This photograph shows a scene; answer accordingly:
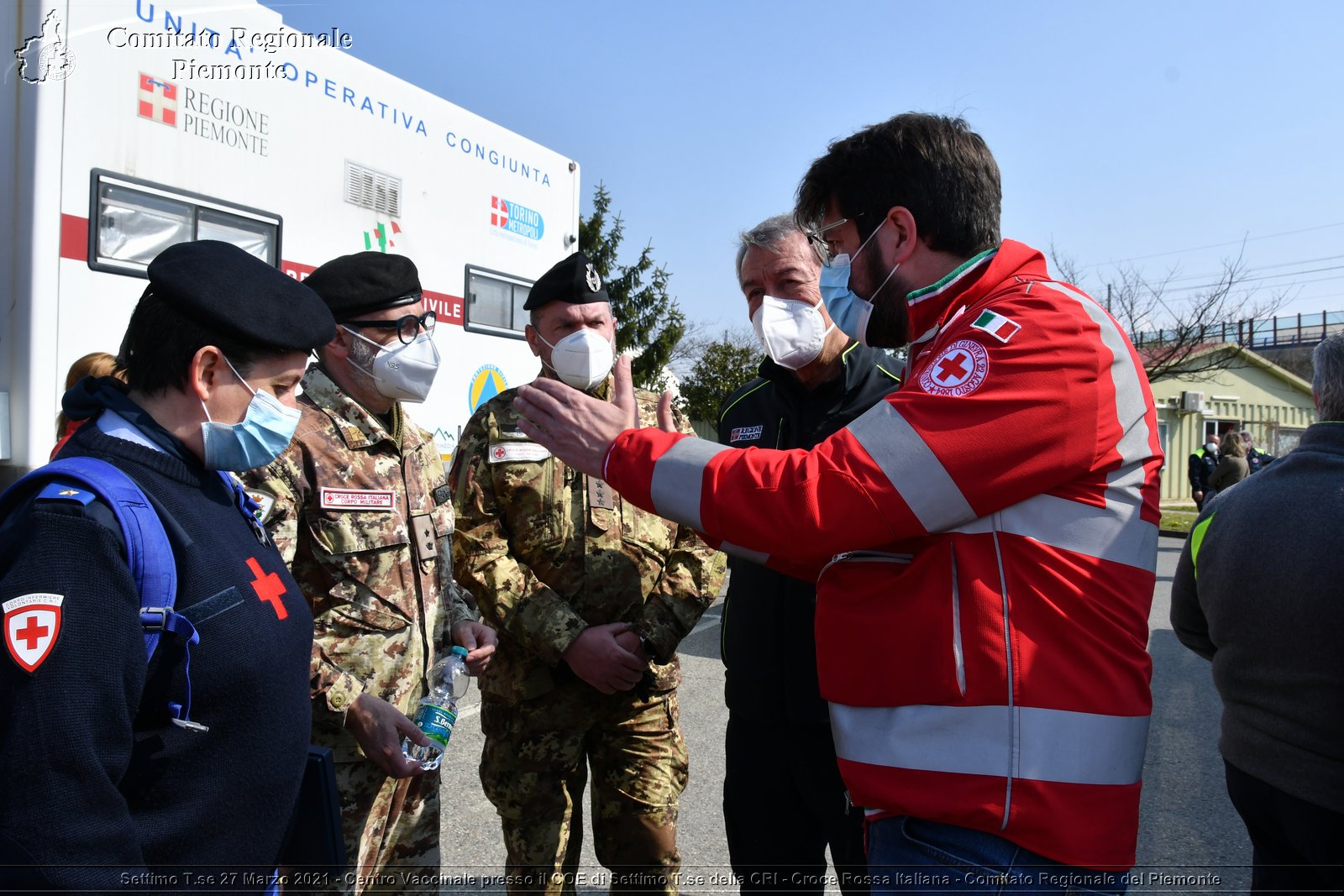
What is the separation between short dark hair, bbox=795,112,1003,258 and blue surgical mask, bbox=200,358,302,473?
4.16 ft

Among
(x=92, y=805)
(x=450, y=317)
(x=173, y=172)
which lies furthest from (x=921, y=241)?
(x=450, y=317)

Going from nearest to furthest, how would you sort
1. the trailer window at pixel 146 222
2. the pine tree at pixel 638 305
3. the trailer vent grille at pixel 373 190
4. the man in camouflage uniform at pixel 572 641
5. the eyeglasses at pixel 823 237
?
the eyeglasses at pixel 823 237 → the man in camouflage uniform at pixel 572 641 → the trailer window at pixel 146 222 → the trailer vent grille at pixel 373 190 → the pine tree at pixel 638 305

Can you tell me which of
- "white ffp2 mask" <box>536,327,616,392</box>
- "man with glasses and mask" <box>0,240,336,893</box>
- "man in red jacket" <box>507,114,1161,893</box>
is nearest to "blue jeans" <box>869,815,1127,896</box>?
"man in red jacket" <box>507,114,1161,893</box>

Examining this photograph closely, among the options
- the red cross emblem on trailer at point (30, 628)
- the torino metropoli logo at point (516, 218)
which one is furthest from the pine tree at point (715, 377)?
the red cross emblem on trailer at point (30, 628)

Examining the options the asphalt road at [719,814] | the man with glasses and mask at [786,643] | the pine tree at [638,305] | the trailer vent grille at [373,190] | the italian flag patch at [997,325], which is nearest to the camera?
the italian flag patch at [997,325]

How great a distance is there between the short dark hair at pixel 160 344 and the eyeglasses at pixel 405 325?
1082 millimetres

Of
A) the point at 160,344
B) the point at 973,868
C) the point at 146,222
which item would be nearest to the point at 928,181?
the point at 973,868

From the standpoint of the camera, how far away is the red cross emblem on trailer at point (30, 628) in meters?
1.30

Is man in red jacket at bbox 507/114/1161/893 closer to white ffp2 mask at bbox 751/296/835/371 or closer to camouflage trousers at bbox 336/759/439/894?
white ffp2 mask at bbox 751/296/835/371

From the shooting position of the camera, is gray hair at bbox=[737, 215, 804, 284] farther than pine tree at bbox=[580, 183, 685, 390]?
No

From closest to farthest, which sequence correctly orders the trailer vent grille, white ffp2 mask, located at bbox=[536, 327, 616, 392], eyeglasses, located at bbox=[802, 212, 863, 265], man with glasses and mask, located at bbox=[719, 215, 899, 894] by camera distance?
eyeglasses, located at bbox=[802, 212, 863, 265]
man with glasses and mask, located at bbox=[719, 215, 899, 894]
white ffp2 mask, located at bbox=[536, 327, 616, 392]
the trailer vent grille

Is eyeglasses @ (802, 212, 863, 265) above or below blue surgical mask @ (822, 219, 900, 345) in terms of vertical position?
above

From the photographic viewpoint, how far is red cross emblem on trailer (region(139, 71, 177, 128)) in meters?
4.11

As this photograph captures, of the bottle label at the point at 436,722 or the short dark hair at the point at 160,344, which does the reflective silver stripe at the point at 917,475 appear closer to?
the short dark hair at the point at 160,344
